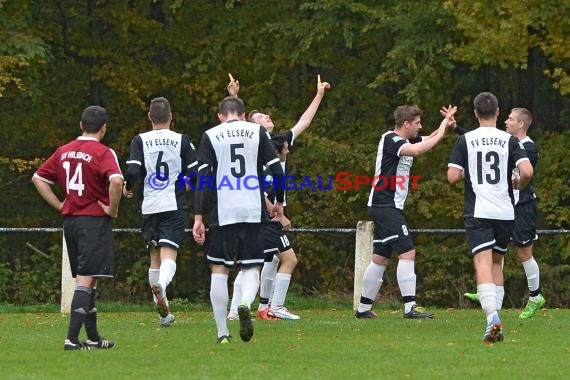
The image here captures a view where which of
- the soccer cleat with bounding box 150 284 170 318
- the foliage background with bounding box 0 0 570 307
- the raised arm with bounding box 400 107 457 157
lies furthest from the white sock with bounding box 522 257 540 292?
the foliage background with bounding box 0 0 570 307

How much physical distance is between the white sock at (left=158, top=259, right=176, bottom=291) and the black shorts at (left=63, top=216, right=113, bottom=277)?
2.11 metres

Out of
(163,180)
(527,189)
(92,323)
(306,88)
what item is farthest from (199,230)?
(306,88)

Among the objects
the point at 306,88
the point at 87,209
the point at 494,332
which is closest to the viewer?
the point at 87,209

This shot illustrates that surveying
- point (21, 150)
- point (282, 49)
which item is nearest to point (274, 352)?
point (282, 49)

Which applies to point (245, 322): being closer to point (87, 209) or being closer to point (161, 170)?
point (87, 209)

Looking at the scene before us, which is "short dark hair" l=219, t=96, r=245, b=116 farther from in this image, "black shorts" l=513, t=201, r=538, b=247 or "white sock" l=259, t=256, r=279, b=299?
"black shorts" l=513, t=201, r=538, b=247

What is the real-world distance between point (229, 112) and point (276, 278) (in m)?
3.94

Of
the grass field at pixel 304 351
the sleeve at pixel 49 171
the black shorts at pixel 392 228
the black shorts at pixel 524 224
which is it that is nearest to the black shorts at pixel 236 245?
the grass field at pixel 304 351

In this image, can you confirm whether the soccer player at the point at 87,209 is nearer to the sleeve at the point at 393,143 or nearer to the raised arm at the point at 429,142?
the raised arm at the point at 429,142

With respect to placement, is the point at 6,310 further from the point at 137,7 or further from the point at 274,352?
the point at 137,7

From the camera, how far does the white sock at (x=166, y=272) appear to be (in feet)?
41.9

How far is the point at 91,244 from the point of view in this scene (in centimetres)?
1056

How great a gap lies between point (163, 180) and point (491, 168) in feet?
11.4

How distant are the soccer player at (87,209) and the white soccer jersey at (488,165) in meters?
2.96
